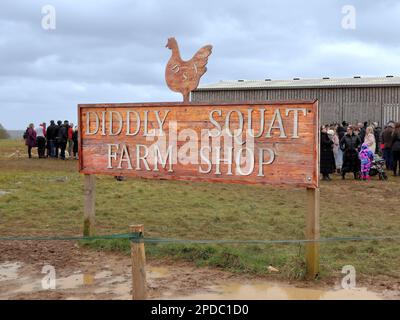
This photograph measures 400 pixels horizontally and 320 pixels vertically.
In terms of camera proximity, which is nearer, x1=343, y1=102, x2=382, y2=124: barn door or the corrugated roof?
x1=343, y1=102, x2=382, y2=124: barn door

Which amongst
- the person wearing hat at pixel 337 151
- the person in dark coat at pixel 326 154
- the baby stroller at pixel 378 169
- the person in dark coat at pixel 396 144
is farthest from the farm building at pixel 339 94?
the person in dark coat at pixel 326 154

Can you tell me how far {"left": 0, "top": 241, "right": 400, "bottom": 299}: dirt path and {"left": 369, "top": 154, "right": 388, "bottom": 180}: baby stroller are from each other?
39.8 feet

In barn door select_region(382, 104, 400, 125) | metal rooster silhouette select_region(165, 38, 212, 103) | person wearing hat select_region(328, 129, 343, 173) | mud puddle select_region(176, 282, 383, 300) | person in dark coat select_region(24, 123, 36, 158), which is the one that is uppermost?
barn door select_region(382, 104, 400, 125)

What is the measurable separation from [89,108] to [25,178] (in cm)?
970

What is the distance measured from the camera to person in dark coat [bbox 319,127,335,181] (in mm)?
17938

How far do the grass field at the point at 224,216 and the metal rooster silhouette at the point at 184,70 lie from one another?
221 cm

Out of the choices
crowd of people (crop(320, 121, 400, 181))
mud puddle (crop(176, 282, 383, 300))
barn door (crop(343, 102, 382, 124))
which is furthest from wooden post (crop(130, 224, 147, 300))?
barn door (crop(343, 102, 382, 124))

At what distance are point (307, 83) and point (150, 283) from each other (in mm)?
28189

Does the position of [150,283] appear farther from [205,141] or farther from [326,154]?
[326,154]

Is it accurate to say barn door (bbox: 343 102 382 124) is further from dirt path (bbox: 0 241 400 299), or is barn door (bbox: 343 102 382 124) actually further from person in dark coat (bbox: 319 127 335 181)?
dirt path (bbox: 0 241 400 299)

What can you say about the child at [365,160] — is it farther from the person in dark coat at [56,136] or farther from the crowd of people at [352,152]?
the person in dark coat at [56,136]

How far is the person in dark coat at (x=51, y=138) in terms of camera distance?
2617 centimetres

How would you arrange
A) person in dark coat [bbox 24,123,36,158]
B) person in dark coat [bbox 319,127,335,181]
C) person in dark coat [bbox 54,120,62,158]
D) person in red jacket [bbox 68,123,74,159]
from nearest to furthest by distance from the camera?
person in dark coat [bbox 319,127,335,181]
person in red jacket [bbox 68,123,74,159]
person in dark coat [bbox 54,120,62,158]
person in dark coat [bbox 24,123,36,158]
